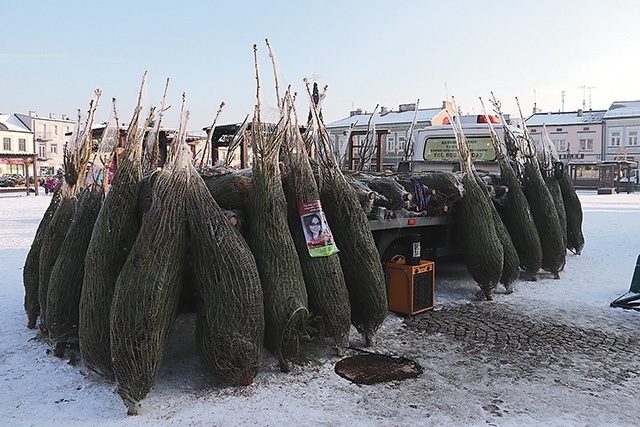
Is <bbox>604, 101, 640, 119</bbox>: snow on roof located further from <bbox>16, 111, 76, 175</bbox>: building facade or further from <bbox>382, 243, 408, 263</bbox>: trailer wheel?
<bbox>16, 111, 76, 175</bbox>: building facade

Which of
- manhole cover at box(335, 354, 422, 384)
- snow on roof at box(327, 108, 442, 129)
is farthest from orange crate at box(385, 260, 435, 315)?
snow on roof at box(327, 108, 442, 129)

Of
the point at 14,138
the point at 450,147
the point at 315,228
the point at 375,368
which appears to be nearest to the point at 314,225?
the point at 315,228

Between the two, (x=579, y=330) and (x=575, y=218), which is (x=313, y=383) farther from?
(x=575, y=218)

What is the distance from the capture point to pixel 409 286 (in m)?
5.80

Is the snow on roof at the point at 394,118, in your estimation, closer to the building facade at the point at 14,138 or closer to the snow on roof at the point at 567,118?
the snow on roof at the point at 567,118

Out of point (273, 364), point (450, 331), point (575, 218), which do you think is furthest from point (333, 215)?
point (575, 218)

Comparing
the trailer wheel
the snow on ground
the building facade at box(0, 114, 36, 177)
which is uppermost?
the building facade at box(0, 114, 36, 177)

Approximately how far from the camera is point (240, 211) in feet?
14.6

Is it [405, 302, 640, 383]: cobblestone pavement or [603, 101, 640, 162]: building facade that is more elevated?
[603, 101, 640, 162]: building facade

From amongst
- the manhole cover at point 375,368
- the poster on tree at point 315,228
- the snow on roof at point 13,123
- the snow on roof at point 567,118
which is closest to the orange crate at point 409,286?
the manhole cover at point 375,368

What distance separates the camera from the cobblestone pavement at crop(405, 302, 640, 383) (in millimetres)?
4512

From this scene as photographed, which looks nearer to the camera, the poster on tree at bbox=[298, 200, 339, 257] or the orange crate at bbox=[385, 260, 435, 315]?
the poster on tree at bbox=[298, 200, 339, 257]

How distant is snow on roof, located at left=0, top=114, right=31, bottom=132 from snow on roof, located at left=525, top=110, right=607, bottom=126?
183 feet

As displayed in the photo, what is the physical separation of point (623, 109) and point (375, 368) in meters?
58.1
